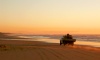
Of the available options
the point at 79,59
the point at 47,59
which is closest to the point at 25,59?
the point at 47,59

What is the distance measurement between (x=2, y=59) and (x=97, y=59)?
5.41 metres

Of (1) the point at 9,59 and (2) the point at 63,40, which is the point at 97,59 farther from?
(2) the point at 63,40

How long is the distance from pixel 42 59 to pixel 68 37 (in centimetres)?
1940

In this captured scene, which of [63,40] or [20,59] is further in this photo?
[63,40]

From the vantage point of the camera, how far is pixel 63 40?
32.2m

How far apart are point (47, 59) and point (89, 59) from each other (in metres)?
2.38

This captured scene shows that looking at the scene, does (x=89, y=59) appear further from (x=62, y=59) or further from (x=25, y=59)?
(x=25, y=59)

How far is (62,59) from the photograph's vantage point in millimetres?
13492

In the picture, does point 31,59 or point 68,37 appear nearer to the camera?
point 31,59

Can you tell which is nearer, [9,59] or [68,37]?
[9,59]

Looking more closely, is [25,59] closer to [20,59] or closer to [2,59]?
[20,59]

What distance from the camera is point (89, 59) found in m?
13.6

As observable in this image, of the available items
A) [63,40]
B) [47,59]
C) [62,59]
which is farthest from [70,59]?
[63,40]

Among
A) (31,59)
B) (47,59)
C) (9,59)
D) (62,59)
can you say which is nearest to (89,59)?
(62,59)
